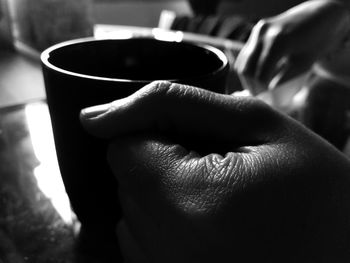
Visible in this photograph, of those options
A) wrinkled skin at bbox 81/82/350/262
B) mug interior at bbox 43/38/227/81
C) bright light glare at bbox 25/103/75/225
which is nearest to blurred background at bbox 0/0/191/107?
bright light glare at bbox 25/103/75/225

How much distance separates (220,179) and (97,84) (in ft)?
0.26

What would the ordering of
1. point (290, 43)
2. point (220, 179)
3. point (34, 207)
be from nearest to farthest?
point (220, 179)
point (34, 207)
point (290, 43)

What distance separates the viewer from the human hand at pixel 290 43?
0.45 m

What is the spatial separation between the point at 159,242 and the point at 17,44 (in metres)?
0.64

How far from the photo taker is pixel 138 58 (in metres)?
0.30

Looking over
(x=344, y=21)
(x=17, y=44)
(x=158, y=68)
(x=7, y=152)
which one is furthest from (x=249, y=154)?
(x=17, y=44)

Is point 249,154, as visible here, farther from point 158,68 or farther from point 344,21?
point 344,21

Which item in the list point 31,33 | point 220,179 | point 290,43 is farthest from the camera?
point 31,33

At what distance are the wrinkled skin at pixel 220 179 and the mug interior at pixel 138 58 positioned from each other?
73mm

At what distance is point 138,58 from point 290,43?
26cm

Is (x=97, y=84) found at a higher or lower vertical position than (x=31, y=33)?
higher

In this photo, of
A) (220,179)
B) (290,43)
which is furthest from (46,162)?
(290,43)

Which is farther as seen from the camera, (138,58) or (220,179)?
(138,58)

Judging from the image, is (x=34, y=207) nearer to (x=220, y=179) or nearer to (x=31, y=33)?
(x=220, y=179)
